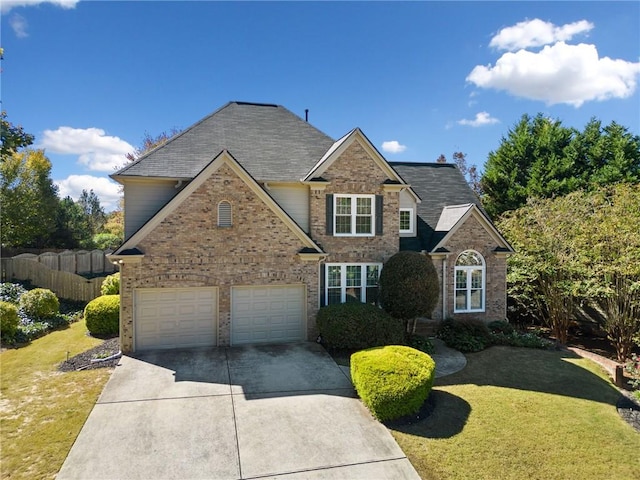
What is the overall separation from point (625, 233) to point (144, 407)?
669 inches

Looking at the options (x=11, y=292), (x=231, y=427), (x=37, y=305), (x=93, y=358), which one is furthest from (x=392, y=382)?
(x=11, y=292)

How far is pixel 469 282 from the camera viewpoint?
1584 centimetres

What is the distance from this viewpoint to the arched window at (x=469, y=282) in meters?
15.7

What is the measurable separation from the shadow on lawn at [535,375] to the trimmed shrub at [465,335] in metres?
0.41

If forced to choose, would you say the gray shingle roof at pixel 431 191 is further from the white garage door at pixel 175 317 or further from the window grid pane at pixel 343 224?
the white garage door at pixel 175 317

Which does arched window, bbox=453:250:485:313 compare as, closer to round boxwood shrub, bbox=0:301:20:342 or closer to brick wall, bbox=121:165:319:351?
brick wall, bbox=121:165:319:351

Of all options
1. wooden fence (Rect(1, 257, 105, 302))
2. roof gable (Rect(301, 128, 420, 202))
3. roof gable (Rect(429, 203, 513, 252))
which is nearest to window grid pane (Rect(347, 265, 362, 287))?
roof gable (Rect(429, 203, 513, 252))

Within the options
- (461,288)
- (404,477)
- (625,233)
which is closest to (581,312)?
(625,233)

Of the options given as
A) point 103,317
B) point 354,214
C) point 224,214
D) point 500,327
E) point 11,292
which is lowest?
point 500,327

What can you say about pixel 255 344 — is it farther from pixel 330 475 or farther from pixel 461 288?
pixel 461 288

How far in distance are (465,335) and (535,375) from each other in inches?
117

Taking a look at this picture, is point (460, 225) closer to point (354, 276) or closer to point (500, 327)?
point (500, 327)

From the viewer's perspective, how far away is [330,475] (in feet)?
20.5

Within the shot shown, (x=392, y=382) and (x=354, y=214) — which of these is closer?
(x=392, y=382)
